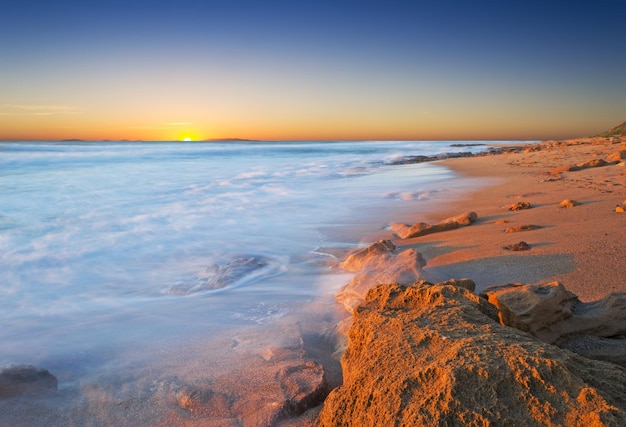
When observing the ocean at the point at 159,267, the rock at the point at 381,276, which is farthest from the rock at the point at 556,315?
the ocean at the point at 159,267

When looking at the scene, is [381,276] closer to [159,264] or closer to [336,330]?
[336,330]

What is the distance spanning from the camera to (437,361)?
1539 millimetres

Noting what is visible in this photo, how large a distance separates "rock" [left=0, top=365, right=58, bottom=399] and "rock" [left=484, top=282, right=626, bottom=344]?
7.94 feet

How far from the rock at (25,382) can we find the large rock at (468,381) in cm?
167

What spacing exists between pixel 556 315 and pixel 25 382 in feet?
9.23

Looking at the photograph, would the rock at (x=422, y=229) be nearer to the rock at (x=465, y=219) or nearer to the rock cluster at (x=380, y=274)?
the rock at (x=465, y=219)

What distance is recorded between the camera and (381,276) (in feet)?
11.1

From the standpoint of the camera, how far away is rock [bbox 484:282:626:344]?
2145 millimetres

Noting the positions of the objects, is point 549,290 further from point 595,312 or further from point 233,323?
point 233,323

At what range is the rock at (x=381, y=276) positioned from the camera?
3248 mm

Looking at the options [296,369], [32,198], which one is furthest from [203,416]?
[32,198]

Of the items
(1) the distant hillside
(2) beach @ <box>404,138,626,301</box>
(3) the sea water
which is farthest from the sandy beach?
(1) the distant hillside

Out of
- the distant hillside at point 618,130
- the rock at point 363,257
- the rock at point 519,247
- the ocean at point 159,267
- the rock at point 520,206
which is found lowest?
the ocean at point 159,267

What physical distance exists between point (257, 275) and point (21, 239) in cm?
429
